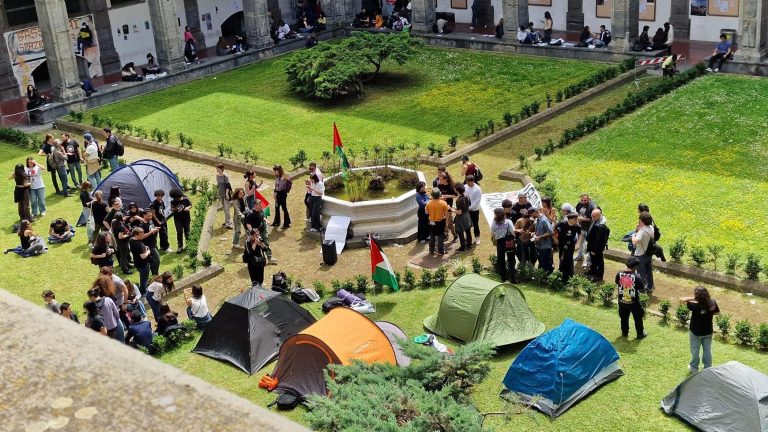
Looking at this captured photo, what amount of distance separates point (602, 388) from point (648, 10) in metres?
23.0

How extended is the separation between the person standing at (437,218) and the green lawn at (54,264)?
4.97 metres

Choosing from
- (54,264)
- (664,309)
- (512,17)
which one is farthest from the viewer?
(512,17)

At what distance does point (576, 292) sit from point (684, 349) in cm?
253

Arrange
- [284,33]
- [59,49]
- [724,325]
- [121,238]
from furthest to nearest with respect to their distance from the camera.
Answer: [284,33]
[59,49]
[121,238]
[724,325]

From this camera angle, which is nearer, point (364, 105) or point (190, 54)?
point (364, 105)

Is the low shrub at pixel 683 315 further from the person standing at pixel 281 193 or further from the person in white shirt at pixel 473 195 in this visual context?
the person standing at pixel 281 193

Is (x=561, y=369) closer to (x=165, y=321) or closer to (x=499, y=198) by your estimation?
(x=165, y=321)

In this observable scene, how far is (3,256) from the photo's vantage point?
20016mm

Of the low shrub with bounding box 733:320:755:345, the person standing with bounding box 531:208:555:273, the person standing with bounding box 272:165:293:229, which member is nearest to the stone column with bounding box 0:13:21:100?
the person standing with bounding box 272:165:293:229

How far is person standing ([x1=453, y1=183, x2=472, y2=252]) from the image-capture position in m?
18.4

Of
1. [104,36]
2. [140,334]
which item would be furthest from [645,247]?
[104,36]

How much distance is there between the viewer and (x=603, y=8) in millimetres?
34781

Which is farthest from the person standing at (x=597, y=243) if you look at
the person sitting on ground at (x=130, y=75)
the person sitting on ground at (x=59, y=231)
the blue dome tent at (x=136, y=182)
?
the person sitting on ground at (x=130, y=75)

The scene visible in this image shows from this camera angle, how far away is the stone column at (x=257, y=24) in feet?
117
